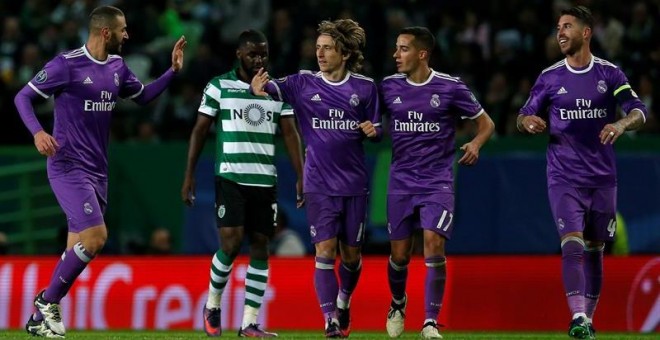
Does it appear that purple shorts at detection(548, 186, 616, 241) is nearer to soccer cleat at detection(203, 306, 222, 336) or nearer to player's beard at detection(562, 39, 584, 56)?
player's beard at detection(562, 39, 584, 56)

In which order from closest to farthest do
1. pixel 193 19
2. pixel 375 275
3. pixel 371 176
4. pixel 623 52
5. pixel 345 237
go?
pixel 345 237, pixel 375 275, pixel 371 176, pixel 623 52, pixel 193 19

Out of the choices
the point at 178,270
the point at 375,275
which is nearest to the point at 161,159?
the point at 178,270

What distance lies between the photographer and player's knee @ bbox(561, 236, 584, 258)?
40.2 ft

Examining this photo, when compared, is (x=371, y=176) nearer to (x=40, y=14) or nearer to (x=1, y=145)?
(x=1, y=145)

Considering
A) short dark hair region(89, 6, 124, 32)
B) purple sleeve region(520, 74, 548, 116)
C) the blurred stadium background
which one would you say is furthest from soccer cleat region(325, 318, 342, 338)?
the blurred stadium background

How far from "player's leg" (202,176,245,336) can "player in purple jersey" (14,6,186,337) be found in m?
1.08

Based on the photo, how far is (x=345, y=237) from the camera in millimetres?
12672

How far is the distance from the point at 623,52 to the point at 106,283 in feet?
24.9

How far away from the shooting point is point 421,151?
495 inches

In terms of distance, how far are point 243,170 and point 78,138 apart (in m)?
1.50

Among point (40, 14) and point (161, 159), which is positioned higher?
point (40, 14)

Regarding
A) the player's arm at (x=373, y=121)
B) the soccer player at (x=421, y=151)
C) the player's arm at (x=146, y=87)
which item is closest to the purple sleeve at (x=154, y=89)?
the player's arm at (x=146, y=87)

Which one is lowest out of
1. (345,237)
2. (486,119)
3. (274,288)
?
(274,288)

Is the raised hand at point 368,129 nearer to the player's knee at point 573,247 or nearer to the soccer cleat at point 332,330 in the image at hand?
the soccer cleat at point 332,330
